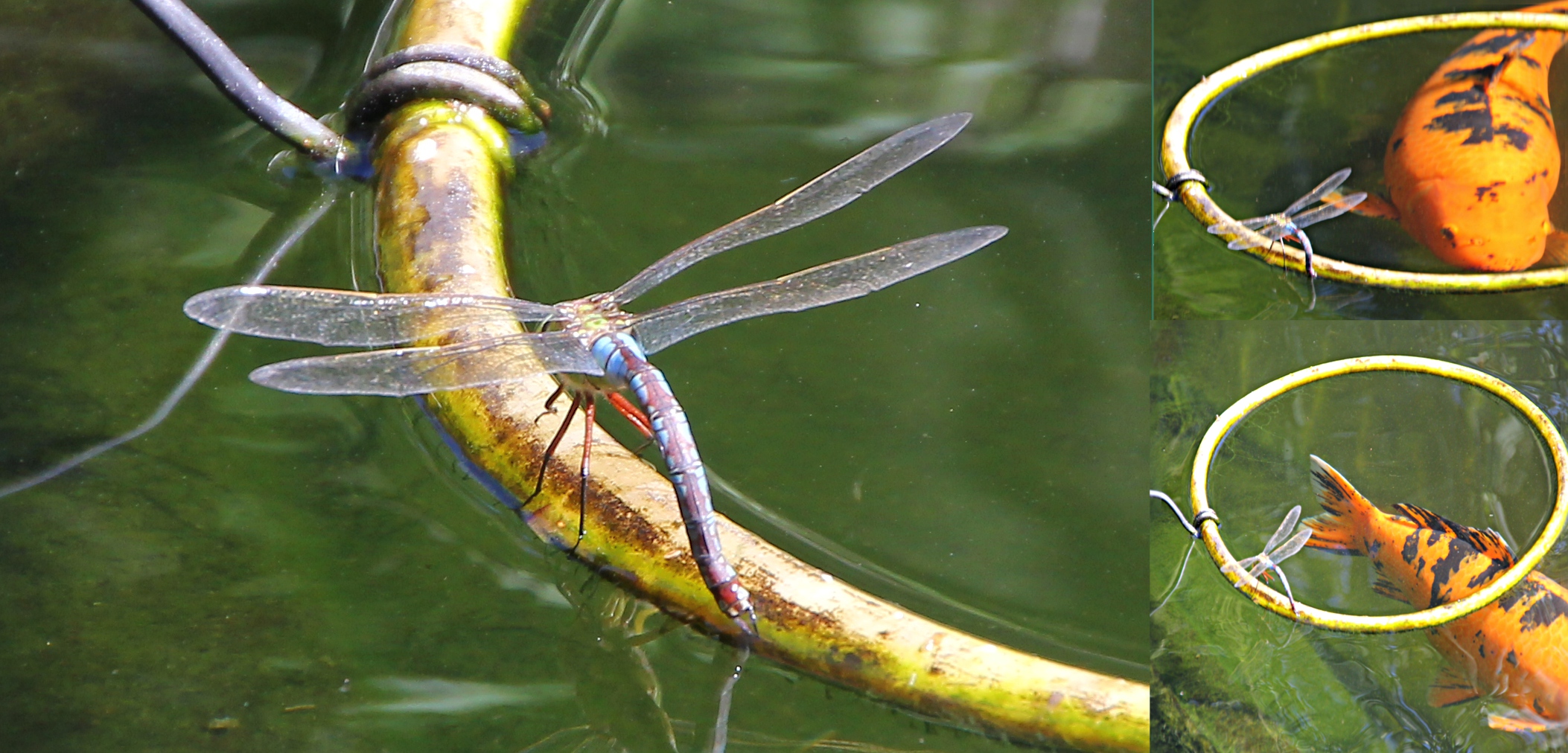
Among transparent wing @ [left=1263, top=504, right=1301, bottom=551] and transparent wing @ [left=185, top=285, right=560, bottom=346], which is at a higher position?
transparent wing @ [left=185, top=285, right=560, bottom=346]

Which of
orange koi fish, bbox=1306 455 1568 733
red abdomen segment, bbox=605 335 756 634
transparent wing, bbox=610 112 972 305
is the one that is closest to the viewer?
orange koi fish, bbox=1306 455 1568 733

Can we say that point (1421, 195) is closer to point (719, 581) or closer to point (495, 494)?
point (719, 581)

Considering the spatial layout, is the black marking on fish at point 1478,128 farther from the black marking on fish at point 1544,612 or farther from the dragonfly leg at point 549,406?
the dragonfly leg at point 549,406

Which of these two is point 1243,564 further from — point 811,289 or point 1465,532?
point 811,289

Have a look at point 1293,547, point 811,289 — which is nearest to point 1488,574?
point 1293,547

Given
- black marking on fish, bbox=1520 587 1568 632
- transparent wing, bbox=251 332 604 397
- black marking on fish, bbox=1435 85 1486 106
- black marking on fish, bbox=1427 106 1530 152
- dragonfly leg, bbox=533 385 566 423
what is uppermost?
black marking on fish, bbox=1435 85 1486 106

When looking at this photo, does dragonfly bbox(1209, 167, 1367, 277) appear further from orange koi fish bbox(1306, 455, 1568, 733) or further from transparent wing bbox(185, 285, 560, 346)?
transparent wing bbox(185, 285, 560, 346)

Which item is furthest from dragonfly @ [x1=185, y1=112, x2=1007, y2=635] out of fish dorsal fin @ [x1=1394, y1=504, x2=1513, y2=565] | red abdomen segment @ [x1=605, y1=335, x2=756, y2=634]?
fish dorsal fin @ [x1=1394, y1=504, x2=1513, y2=565]
